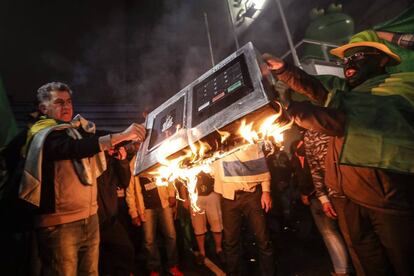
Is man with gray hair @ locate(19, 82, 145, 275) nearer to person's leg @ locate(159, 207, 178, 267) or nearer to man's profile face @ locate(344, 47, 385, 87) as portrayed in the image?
person's leg @ locate(159, 207, 178, 267)

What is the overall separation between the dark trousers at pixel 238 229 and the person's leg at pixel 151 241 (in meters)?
1.44

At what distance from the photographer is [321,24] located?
815 centimetres

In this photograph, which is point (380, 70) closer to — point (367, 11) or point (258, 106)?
point (258, 106)

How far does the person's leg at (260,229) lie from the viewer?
140 inches

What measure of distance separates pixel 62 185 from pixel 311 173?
330 cm

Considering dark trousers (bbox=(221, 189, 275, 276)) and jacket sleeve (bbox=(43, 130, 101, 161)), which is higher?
jacket sleeve (bbox=(43, 130, 101, 161))

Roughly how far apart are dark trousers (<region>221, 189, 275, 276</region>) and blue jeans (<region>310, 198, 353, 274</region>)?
82 centimetres

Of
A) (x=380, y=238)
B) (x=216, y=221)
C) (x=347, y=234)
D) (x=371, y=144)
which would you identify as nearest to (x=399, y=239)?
(x=380, y=238)

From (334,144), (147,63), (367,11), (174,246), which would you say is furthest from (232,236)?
(367,11)

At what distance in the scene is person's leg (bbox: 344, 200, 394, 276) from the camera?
2322 millimetres

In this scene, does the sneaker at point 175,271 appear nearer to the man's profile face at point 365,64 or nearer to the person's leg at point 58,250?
the person's leg at point 58,250

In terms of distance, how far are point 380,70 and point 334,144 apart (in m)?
0.91

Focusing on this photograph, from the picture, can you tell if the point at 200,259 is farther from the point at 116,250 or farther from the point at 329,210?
the point at 329,210

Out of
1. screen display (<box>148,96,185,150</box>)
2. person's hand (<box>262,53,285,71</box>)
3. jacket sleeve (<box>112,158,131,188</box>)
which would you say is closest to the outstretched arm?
person's hand (<box>262,53,285,71</box>)
